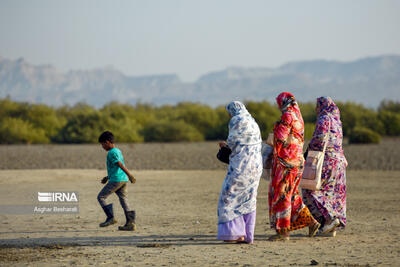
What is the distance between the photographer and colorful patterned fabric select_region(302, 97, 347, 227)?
9742 millimetres

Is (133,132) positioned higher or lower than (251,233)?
higher

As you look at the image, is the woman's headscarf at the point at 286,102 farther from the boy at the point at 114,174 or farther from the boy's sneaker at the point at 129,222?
the boy's sneaker at the point at 129,222

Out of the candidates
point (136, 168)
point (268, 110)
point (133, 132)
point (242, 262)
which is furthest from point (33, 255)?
point (268, 110)

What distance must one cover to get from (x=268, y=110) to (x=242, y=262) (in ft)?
135

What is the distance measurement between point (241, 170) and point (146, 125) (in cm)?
3985

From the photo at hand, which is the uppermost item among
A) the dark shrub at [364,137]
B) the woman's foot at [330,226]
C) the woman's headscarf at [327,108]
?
the dark shrub at [364,137]

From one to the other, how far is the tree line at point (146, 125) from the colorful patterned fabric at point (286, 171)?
1257 inches

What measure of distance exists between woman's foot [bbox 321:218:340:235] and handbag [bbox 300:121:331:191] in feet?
1.95

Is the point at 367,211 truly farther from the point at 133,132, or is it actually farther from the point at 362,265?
the point at 133,132

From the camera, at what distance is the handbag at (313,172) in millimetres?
9531

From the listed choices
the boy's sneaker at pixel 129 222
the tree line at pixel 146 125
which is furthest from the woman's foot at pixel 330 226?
the tree line at pixel 146 125

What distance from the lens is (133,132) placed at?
4466 centimetres

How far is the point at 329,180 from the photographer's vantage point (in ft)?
32.3

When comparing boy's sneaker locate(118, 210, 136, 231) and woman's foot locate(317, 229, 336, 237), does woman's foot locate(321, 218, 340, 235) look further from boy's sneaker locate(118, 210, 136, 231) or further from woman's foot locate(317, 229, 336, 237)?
boy's sneaker locate(118, 210, 136, 231)
